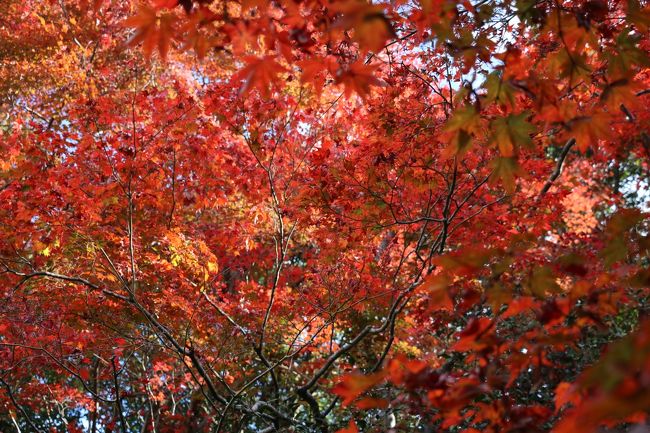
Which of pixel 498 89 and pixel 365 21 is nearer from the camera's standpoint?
pixel 365 21

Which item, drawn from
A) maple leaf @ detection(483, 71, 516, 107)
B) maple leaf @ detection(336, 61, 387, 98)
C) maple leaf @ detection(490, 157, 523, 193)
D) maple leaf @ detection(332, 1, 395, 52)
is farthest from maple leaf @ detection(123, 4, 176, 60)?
maple leaf @ detection(490, 157, 523, 193)

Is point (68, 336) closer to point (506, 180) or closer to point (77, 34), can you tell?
point (506, 180)

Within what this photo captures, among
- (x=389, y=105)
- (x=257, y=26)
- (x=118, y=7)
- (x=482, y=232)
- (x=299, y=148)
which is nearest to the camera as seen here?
(x=257, y=26)

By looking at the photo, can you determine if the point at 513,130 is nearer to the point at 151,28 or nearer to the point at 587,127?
the point at 587,127

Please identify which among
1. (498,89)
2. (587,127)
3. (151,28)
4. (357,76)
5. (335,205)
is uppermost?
(335,205)

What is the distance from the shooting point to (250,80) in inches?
74.2

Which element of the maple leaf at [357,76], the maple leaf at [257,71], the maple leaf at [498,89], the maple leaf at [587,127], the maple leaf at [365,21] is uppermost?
the maple leaf at [257,71]

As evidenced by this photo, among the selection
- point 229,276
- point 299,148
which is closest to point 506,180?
point 299,148

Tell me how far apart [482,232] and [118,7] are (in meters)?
11.1

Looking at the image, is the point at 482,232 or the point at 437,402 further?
the point at 482,232

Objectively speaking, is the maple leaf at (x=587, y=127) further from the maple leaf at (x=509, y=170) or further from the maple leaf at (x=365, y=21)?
the maple leaf at (x=365, y=21)

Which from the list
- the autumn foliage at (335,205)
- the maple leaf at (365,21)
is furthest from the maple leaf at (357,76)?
the maple leaf at (365,21)

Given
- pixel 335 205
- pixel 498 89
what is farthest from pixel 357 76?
pixel 335 205

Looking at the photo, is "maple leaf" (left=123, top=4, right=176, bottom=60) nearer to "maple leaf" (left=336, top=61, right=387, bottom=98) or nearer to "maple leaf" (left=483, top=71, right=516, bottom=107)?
"maple leaf" (left=336, top=61, right=387, bottom=98)
